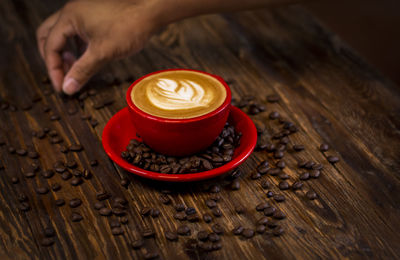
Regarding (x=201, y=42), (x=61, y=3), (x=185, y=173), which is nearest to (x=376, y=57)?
(x=201, y=42)

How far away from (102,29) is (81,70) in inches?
8.3

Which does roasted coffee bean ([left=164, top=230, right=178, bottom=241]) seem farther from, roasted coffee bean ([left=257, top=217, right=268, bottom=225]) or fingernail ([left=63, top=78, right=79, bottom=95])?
fingernail ([left=63, top=78, right=79, bottom=95])

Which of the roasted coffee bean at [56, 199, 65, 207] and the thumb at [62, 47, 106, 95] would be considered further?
the thumb at [62, 47, 106, 95]

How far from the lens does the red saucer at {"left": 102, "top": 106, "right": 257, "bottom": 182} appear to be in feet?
4.38

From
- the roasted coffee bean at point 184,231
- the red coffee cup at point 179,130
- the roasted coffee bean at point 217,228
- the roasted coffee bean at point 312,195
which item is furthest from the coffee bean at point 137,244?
the roasted coffee bean at point 312,195

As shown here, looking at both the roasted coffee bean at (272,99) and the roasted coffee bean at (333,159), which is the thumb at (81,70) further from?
the roasted coffee bean at (333,159)

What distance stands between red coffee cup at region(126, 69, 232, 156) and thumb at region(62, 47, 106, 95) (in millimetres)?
440

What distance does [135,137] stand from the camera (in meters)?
1.63

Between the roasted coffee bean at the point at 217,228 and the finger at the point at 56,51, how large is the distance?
108 cm

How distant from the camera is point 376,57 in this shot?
388 centimetres

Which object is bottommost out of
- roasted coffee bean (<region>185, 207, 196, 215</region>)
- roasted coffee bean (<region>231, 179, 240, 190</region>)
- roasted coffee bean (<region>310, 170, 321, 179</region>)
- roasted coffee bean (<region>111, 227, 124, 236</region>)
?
roasted coffee bean (<region>111, 227, 124, 236</region>)

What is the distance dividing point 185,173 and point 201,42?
44.2 inches

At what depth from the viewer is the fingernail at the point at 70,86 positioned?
1.88 metres

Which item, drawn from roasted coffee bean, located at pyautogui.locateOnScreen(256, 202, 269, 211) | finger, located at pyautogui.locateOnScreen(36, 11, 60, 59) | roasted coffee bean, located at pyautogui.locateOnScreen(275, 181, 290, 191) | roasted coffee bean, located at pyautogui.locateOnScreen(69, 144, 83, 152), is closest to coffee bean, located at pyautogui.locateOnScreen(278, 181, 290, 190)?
roasted coffee bean, located at pyautogui.locateOnScreen(275, 181, 290, 191)
